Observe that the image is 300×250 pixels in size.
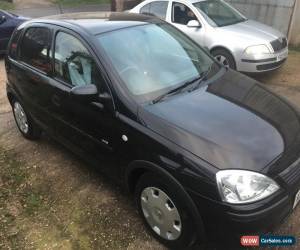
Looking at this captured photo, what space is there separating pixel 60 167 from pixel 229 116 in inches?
93.0

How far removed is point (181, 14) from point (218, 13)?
76cm

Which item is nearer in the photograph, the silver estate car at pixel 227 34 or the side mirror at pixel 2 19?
the silver estate car at pixel 227 34

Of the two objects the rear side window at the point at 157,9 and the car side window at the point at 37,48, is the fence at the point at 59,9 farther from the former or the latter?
the car side window at the point at 37,48

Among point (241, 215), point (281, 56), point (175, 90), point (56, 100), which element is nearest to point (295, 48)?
point (281, 56)

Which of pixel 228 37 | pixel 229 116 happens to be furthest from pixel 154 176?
pixel 228 37

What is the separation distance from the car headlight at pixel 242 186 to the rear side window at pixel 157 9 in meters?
5.98

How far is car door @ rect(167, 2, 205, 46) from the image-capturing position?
742 centimetres

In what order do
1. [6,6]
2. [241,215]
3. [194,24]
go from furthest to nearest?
1. [6,6]
2. [194,24]
3. [241,215]

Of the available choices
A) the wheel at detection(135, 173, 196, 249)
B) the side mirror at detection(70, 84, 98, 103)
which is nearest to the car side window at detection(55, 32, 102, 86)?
the side mirror at detection(70, 84, 98, 103)

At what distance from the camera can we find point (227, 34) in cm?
709

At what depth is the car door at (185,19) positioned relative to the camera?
7422 millimetres

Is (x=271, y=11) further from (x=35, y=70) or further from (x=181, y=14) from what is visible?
(x=35, y=70)

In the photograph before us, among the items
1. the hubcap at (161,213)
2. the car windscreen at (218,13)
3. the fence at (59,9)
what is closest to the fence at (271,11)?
the car windscreen at (218,13)

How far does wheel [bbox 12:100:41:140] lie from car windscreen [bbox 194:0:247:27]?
4.18 meters
